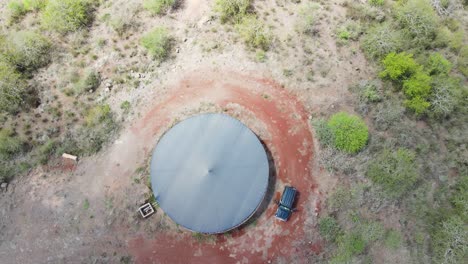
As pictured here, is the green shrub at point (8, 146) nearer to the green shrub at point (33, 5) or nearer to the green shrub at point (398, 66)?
the green shrub at point (33, 5)

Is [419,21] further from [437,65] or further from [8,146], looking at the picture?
Answer: [8,146]

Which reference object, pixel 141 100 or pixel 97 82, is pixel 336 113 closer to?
pixel 141 100

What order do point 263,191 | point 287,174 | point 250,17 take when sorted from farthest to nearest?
1. point 250,17
2. point 287,174
3. point 263,191

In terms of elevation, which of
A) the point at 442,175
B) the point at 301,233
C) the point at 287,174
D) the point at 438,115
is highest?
the point at 438,115

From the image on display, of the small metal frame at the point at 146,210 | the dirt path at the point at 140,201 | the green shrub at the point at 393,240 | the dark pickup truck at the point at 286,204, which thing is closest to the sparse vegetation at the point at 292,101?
the green shrub at the point at 393,240

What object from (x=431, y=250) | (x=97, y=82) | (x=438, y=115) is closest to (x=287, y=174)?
(x=431, y=250)

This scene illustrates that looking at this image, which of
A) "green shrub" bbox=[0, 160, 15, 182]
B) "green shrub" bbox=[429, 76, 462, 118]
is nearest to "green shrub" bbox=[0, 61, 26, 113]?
"green shrub" bbox=[0, 160, 15, 182]
